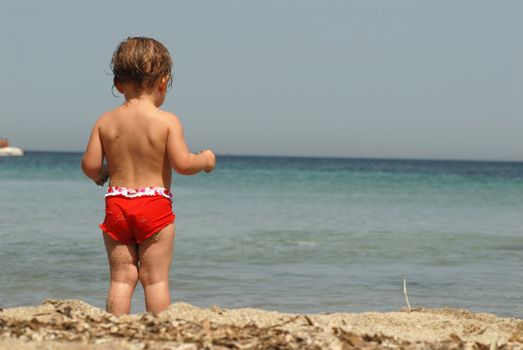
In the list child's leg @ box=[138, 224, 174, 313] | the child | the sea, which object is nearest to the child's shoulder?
the child

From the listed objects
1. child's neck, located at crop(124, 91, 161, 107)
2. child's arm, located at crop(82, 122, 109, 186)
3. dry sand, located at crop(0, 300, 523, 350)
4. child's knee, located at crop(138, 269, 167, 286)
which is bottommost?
dry sand, located at crop(0, 300, 523, 350)

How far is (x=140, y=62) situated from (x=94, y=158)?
51cm

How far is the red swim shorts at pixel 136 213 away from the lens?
13.7 feet

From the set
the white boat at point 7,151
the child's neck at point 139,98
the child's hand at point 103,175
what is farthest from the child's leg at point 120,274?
the white boat at point 7,151

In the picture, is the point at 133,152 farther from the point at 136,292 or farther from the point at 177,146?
the point at 136,292

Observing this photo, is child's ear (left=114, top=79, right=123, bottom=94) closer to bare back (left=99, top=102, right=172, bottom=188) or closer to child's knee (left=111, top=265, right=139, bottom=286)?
bare back (left=99, top=102, right=172, bottom=188)

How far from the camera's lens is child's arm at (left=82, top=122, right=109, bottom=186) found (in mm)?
4285

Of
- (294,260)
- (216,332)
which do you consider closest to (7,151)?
(294,260)

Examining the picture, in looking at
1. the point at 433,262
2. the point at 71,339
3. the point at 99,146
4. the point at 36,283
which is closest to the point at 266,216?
the point at 433,262

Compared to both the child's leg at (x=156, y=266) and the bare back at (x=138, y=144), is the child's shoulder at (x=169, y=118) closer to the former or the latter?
the bare back at (x=138, y=144)

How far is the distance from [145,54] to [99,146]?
499 mm

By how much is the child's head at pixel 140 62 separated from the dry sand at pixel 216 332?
3.63ft

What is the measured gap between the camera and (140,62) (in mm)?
4223

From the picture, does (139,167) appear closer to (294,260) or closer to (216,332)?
(216,332)
